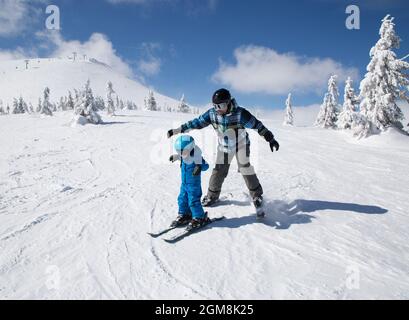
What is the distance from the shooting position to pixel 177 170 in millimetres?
8875

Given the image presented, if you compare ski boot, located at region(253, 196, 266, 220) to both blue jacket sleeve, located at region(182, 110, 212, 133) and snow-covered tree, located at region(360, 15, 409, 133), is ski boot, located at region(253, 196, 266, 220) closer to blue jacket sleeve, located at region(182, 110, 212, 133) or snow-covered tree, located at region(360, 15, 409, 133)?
blue jacket sleeve, located at region(182, 110, 212, 133)

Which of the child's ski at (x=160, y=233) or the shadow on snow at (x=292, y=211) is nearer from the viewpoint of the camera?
the child's ski at (x=160, y=233)

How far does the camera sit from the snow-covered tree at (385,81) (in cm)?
1955

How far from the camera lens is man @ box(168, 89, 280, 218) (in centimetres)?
498

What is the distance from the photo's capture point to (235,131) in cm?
521

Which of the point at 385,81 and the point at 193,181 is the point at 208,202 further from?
the point at 385,81

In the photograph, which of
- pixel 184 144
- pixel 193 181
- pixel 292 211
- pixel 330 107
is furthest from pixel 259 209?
pixel 330 107

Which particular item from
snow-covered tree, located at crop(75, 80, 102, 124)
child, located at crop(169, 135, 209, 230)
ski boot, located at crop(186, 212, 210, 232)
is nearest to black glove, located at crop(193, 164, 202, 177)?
child, located at crop(169, 135, 209, 230)

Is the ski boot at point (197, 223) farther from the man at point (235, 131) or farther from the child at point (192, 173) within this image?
the man at point (235, 131)

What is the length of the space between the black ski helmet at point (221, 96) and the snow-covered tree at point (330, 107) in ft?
140

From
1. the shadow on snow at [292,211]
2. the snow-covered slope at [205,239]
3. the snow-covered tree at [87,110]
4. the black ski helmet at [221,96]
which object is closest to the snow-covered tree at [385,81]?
the snow-covered slope at [205,239]
